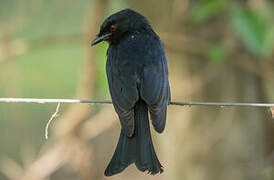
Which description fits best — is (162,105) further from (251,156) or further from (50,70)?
(50,70)

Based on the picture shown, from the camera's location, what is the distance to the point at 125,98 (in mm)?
3684

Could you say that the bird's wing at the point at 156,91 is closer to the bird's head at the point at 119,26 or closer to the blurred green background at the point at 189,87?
the bird's head at the point at 119,26

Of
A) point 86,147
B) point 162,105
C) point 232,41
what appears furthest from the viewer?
point 86,147

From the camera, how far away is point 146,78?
3.82m

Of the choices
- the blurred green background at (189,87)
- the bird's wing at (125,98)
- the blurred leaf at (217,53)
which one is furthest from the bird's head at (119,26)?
the blurred leaf at (217,53)

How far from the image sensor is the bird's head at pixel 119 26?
437 cm

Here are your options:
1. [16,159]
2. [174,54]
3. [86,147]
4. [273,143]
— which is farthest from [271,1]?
[16,159]

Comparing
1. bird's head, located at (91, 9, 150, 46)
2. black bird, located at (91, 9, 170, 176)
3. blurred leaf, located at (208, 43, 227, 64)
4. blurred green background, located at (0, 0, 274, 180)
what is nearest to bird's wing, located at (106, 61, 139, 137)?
black bird, located at (91, 9, 170, 176)

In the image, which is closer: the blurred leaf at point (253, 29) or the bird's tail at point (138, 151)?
the bird's tail at point (138, 151)

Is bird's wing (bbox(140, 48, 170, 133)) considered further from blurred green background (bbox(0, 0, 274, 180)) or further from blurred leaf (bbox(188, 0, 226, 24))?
A: blurred green background (bbox(0, 0, 274, 180))

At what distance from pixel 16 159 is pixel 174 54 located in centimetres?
381

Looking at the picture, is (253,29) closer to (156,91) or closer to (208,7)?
(208,7)

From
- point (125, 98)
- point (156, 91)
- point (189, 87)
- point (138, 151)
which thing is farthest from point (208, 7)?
point (138, 151)

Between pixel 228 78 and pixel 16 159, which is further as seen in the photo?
pixel 16 159
